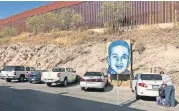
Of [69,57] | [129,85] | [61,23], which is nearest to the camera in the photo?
[129,85]

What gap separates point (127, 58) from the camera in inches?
1033

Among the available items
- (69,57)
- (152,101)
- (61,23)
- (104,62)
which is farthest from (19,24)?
(152,101)

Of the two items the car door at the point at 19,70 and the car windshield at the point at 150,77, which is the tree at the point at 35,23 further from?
the car windshield at the point at 150,77

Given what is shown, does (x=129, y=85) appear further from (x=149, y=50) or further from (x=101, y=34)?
(x=101, y=34)

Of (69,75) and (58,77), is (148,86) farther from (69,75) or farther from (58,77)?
(69,75)

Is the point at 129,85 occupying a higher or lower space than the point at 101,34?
lower

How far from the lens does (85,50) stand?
37.3 metres

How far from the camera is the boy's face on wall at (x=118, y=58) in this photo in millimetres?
25547

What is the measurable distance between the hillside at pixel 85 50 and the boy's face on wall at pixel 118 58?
4187 mm

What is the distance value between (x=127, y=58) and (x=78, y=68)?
9.99m

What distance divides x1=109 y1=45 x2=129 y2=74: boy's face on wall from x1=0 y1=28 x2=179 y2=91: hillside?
4.19 m

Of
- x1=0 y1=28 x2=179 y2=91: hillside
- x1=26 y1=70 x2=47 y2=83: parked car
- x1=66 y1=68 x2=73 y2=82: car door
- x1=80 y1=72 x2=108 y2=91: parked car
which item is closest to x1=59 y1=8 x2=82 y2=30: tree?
x1=0 y1=28 x2=179 y2=91: hillside

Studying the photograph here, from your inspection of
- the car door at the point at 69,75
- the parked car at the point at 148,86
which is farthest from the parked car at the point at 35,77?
the parked car at the point at 148,86

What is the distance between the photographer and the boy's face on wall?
25547mm
